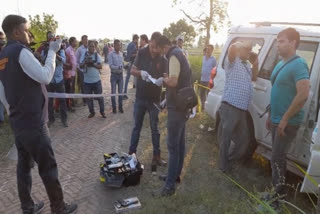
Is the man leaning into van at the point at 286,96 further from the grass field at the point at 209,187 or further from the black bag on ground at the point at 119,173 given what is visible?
the black bag on ground at the point at 119,173

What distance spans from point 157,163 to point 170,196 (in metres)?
1.05

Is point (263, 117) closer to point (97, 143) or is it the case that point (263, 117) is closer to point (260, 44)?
point (260, 44)

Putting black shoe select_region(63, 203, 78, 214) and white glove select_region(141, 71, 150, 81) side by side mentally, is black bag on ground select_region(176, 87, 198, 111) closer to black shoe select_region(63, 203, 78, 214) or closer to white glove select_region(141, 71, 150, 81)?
white glove select_region(141, 71, 150, 81)

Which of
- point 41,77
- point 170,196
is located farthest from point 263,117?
point 41,77

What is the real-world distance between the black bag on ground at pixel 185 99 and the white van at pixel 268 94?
4.22 feet

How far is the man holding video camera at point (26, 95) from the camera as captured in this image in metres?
2.80

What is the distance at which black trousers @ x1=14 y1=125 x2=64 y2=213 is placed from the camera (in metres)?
3.02

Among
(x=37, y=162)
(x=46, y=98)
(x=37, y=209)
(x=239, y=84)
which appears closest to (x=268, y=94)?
(x=239, y=84)

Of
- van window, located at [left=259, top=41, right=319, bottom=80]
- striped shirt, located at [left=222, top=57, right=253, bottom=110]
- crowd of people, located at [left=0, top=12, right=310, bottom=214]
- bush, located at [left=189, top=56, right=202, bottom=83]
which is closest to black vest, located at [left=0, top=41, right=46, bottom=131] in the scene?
crowd of people, located at [left=0, top=12, right=310, bottom=214]

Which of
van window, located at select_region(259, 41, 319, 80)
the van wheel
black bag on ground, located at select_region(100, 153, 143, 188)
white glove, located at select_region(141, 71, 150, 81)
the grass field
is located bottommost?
the grass field

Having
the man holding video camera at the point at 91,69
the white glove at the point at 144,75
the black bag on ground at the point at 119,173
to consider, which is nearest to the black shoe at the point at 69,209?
the black bag on ground at the point at 119,173

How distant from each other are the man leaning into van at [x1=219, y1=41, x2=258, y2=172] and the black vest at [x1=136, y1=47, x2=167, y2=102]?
0.98 m

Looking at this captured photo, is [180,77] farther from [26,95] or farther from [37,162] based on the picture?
[37,162]

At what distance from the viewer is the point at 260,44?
460 centimetres
